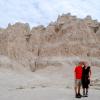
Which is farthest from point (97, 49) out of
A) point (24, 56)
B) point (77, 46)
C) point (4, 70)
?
point (4, 70)

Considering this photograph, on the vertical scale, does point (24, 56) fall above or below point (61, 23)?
below

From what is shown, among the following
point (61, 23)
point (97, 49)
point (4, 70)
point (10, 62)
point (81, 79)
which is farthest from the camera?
point (61, 23)

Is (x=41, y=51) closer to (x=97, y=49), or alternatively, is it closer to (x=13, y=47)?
(x=13, y=47)

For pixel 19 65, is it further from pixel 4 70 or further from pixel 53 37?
pixel 53 37

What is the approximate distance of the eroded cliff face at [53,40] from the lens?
157ft

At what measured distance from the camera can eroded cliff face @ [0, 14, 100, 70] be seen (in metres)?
47.7

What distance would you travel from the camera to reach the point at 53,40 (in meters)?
50.6

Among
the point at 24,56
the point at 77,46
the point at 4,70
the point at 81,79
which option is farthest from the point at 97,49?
the point at 81,79

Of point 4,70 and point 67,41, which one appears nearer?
point 4,70

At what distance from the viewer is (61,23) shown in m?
51.2

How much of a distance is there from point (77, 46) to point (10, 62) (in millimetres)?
9861

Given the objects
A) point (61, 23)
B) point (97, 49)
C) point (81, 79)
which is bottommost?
point (81, 79)

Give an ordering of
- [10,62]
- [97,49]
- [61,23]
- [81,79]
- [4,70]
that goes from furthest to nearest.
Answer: [61,23] < [97,49] < [10,62] < [4,70] < [81,79]

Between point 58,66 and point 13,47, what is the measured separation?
7323mm
